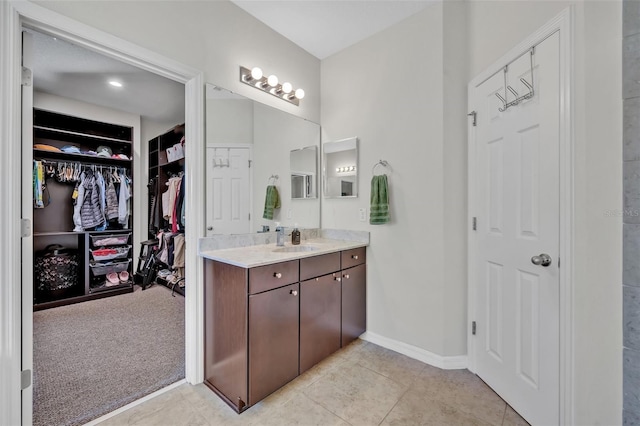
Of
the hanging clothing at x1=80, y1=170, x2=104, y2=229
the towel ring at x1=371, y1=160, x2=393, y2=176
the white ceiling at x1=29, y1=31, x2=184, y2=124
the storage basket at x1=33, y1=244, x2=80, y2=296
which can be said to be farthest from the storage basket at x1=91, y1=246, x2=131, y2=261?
the towel ring at x1=371, y1=160, x2=393, y2=176

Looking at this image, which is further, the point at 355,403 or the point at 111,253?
the point at 111,253

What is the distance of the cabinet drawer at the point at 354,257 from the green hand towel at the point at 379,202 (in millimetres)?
299

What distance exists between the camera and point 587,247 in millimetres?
1242

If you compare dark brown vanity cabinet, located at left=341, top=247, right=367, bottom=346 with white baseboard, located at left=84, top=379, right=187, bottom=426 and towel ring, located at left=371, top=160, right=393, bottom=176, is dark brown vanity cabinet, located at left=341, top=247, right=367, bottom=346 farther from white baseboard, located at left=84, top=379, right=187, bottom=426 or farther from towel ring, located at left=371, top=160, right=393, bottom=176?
white baseboard, located at left=84, top=379, right=187, bottom=426

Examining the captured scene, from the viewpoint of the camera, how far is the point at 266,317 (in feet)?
5.36

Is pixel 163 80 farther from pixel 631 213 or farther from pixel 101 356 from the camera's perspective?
pixel 631 213

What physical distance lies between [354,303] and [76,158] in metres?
4.09

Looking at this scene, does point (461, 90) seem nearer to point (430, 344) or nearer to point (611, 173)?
point (611, 173)

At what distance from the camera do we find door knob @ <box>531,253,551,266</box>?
1.41 m

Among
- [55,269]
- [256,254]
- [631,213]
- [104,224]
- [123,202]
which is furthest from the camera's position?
[123,202]

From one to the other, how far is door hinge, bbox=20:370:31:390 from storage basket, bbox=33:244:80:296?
8.70 feet

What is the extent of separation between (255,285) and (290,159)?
1.40 m

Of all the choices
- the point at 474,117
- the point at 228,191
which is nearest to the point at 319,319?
the point at 228,191

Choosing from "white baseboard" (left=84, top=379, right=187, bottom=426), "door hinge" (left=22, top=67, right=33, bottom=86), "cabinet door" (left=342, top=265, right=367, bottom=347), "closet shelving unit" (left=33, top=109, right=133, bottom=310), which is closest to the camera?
"door hinge" (left=22, top=67, right=33, bottom=86)
